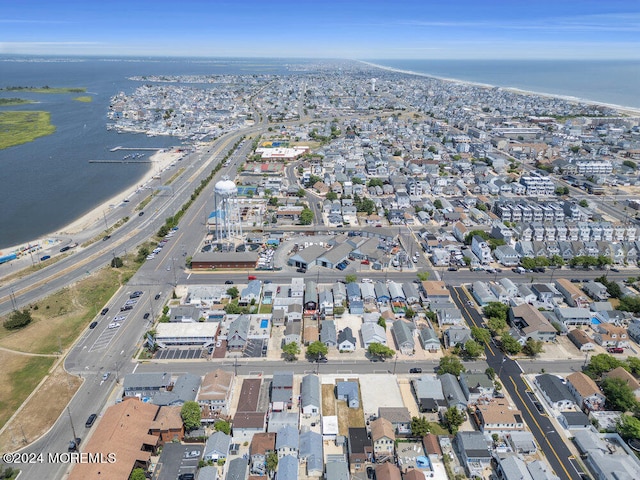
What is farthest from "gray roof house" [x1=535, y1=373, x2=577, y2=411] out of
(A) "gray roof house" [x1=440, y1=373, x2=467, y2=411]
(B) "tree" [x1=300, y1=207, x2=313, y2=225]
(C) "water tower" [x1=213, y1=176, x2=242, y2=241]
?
(C) "water tower" [x1=213, y1=176, x2=242, y2=241]

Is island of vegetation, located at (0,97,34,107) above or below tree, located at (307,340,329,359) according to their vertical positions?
above

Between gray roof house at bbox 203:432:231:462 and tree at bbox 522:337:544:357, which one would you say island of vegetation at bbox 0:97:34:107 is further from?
tree at bbox 522:337:544:357

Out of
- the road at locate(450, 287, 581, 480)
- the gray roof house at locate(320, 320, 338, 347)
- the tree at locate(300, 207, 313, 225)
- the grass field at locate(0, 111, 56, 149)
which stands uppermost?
the grass field at locate(0, 111, 56, 149)

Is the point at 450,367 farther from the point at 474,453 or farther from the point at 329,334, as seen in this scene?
the point at 329,334

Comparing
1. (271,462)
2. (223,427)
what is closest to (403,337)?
(271,462)

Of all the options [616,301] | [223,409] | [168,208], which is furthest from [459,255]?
[168,208]
